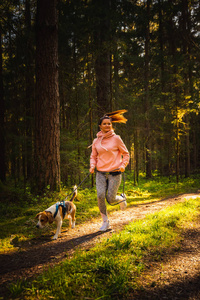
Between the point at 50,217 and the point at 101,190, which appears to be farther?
the point at 101,190

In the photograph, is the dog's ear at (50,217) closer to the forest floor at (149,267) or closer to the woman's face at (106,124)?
the forest floor at (149,267)

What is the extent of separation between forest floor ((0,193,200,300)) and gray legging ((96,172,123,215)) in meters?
0.69

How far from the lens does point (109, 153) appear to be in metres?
4.46

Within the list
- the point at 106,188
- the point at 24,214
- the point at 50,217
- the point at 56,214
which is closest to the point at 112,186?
the point at 106,188

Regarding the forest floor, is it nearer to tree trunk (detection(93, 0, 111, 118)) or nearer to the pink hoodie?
the pink hoodie

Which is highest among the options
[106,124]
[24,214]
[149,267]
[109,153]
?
[106,124]

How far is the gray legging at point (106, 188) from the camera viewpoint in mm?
4375

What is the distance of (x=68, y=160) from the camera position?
9273mm

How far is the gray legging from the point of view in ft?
14.4

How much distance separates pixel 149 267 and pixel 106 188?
1938mm

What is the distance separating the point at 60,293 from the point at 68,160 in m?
7.36

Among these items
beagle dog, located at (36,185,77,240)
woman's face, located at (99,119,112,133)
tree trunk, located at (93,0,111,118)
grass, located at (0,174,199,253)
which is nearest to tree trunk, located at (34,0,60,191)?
grass, located at (0,174,199,253)

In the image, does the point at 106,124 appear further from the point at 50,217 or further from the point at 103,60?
the point at 103,60

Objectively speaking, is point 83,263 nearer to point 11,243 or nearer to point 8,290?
point 8,290
